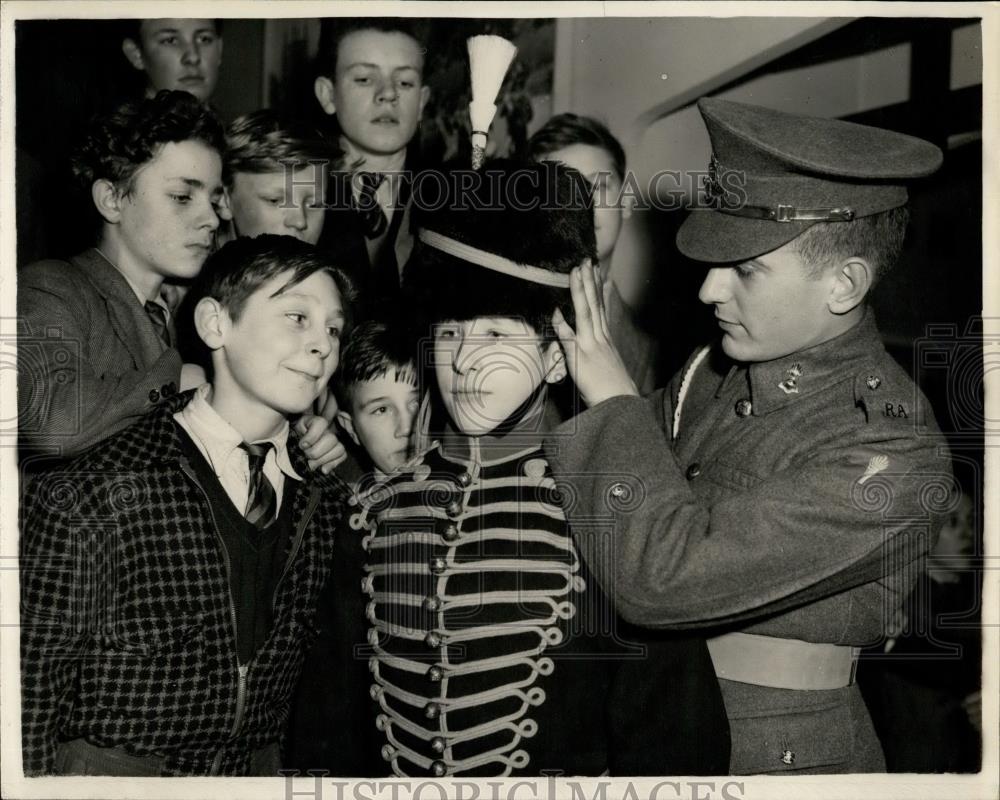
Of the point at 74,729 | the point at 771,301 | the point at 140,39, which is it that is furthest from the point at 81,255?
the point at 771,301

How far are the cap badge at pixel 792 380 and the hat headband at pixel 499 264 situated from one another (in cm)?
46

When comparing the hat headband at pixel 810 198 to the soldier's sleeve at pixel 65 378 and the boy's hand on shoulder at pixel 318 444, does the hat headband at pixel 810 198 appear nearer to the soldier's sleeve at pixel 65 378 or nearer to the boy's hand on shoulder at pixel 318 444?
the boy's hand on shoulder at pixel 318 444

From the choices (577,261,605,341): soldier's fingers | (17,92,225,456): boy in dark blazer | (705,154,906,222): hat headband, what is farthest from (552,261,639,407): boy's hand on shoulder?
(17,92,225,456): boy in dark blazer

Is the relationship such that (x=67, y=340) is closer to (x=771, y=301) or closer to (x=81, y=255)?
(x=81, y=255)

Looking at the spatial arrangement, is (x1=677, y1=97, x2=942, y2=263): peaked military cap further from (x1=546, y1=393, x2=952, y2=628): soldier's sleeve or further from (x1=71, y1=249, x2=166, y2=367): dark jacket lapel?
(x1=71, y1=249, x2=166, y2=367): dark jacket lapel

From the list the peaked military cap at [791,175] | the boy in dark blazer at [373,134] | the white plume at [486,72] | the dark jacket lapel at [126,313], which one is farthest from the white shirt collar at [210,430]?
the peaked military cap at [791,175]

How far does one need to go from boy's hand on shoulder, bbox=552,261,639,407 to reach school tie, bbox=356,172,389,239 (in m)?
0.54

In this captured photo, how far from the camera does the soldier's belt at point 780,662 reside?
6.20 ft

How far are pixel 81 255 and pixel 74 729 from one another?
0.96 m

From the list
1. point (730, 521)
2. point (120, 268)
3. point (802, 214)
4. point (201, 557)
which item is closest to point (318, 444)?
point (201, 557)

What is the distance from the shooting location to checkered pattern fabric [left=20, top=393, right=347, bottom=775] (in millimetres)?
1901

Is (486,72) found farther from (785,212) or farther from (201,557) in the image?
(201,557)

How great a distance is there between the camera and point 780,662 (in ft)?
6.21

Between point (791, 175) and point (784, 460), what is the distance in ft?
1.76
